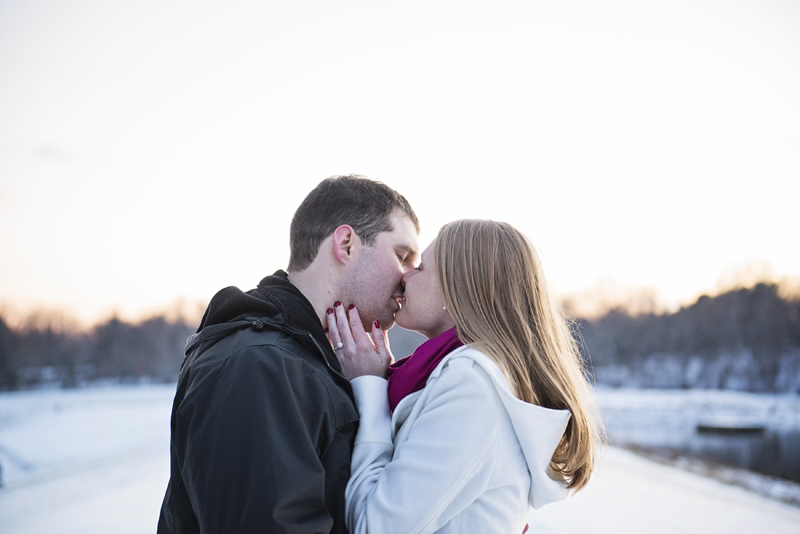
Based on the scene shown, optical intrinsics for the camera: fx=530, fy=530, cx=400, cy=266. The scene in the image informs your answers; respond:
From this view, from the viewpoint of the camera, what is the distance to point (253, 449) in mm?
1681

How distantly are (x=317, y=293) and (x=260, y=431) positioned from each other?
0.99 metres

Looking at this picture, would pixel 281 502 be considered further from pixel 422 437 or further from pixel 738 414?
pixel 738 414

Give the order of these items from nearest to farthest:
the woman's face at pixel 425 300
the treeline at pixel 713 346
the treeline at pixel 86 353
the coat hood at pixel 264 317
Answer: the coat hood at pixel 264 317 → the woman's face at pixel 425 300 → the treeline at pixel 713 346 → the treeline at pixel 86 353

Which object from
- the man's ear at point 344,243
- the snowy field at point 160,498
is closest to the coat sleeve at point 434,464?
the man's ear at point 344,243

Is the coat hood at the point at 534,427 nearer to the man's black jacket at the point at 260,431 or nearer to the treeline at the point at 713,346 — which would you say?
the man's black jacket at the point at 260,431

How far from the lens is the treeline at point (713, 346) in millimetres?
44312

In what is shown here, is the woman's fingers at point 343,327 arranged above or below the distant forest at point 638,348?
above

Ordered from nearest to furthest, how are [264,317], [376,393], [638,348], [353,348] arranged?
[264,317]
[376,393]
[353,348]
[638,348]

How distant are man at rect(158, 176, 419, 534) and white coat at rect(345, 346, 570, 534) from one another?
0.11 metres

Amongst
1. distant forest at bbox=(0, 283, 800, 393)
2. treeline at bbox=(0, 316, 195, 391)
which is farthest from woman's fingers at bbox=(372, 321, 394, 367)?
treeline at bbox=(0, 316, 195, 391)

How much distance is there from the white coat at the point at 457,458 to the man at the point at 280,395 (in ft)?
0.37

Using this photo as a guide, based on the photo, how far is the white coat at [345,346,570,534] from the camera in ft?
6.11

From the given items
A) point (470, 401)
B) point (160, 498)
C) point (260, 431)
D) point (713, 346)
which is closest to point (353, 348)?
point (470, 401)

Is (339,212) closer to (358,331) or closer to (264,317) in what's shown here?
(358,331)
